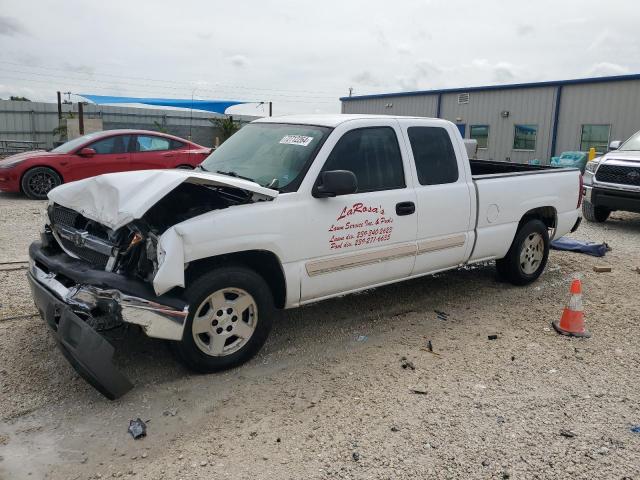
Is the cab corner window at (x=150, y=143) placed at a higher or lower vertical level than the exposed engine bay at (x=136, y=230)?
higher

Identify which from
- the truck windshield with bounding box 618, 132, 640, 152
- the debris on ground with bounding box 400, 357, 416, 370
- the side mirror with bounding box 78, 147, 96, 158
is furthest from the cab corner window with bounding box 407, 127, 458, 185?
the side mirror with bounding box 78, 147, 96, 158

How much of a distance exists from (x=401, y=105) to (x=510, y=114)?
6.73 metres

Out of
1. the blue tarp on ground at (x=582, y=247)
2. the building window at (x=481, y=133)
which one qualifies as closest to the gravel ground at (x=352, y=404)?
the blue tarp on ground at (x=582, y=247)

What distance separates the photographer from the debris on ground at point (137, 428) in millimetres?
3324

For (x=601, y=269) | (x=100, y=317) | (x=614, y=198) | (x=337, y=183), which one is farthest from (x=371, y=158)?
(x=614, y=198)

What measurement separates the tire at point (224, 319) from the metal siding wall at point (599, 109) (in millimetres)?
20449

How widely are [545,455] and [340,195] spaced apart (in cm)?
225

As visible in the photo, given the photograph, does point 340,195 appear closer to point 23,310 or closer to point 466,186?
point 466,186

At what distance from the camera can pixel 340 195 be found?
4.37 metres

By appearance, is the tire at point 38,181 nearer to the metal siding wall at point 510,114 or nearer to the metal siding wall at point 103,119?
the metal siding wall at point 103,119

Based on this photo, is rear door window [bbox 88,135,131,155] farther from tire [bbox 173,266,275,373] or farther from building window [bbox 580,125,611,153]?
building window [bbox 580,125,611,153]

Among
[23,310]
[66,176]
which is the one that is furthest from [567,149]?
[23,310]

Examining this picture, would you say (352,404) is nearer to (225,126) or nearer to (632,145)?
(632,145)

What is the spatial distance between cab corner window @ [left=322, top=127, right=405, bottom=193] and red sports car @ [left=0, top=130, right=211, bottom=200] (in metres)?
8.03
